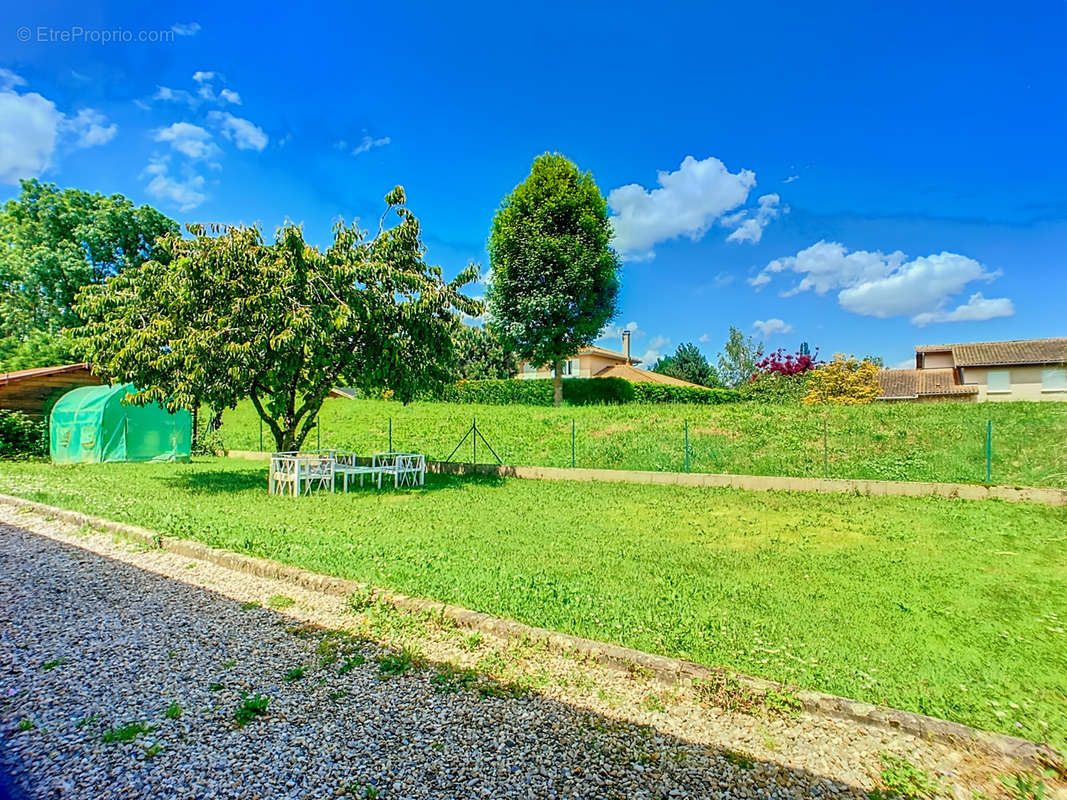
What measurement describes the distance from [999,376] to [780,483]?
2364cm

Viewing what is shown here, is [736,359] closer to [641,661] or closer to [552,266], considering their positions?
[552,266]

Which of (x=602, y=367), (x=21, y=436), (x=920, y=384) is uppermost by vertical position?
(x=602, y=367)

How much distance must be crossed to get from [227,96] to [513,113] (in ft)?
25.0

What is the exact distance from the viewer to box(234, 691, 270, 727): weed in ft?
10.2

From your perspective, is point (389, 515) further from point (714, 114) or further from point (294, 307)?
point (714, 114)

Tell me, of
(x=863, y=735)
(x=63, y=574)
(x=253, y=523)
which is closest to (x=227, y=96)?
(x=253, y=523)

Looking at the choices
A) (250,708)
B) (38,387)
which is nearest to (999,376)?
(250,708)

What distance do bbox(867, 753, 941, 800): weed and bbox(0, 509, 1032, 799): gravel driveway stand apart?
6 cm

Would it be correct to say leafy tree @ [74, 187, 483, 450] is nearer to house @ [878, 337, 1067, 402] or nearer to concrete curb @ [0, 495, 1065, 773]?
concrete curb @ [0, 495, 1065, 773]

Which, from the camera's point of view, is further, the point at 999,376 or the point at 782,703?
the point at 999,376

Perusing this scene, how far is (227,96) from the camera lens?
11234 mm

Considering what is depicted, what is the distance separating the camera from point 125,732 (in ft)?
9.64

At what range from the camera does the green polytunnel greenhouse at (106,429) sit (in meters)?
16.1

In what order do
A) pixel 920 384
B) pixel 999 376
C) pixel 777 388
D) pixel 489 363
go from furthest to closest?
pixel 489 363
pixel 920 384
pixel 777 388
pixel 999 376
